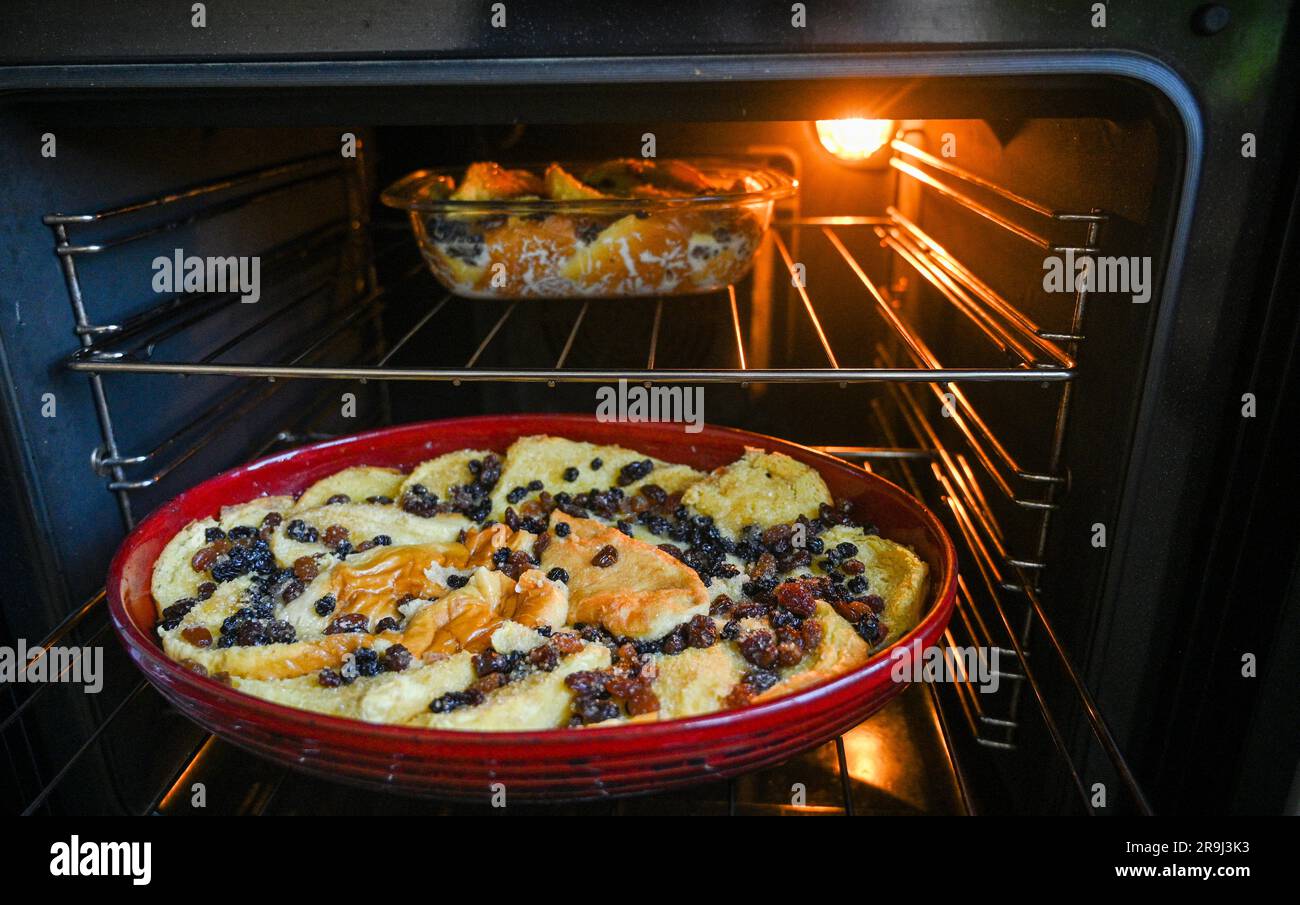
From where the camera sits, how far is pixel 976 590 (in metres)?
1.55

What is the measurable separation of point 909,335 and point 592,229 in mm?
547

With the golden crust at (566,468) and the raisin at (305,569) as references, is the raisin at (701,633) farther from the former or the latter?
the raisin at (305,569)

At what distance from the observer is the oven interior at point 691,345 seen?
3.42 ft

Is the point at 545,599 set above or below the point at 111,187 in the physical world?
below

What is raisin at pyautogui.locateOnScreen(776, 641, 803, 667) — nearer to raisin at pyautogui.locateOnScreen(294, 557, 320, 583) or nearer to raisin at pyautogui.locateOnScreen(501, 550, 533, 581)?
raisin at pyautogui.locateOnScreen(501, 550, 533, 581)

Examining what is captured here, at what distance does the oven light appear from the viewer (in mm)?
1767

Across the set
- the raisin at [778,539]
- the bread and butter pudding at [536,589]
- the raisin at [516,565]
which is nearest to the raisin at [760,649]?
the bread and butter pudding at [536,589]

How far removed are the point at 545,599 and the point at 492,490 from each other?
0.34 metres

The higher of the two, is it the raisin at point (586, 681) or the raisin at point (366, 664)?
the raisin at point (586, 681)

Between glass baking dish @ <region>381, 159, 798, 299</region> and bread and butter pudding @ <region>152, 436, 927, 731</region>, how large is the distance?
0.34m
